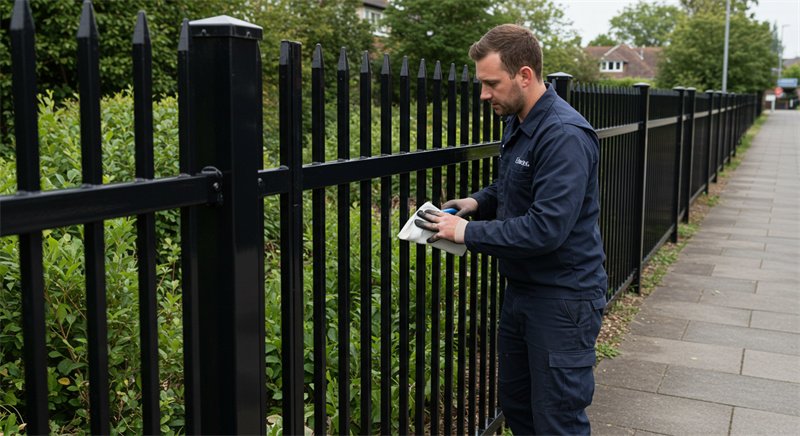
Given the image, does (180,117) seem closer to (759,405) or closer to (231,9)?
(759,405)

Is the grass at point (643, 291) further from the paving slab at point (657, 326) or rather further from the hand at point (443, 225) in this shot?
the hand at point (443, 225)

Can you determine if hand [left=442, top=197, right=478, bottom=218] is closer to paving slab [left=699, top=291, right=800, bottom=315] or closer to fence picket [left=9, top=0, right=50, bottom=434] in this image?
fence picket [left=9, top=0, right=50, bottom=434]

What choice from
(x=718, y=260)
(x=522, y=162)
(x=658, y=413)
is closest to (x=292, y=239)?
(x=522, y=162)

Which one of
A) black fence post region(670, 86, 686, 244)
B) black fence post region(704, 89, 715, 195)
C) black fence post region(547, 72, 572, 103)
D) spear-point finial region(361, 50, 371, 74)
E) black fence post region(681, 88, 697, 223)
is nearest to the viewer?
spear-point finial region(361, 50, 371, 74)

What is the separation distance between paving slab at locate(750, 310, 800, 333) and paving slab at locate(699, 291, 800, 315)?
5.0 inches

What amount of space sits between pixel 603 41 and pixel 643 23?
12.1m

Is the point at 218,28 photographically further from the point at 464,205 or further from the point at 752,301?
the point at 752,301

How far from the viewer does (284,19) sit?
69.5ft

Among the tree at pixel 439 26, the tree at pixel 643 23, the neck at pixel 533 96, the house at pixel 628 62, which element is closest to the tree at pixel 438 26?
the tree at pixel 439 26

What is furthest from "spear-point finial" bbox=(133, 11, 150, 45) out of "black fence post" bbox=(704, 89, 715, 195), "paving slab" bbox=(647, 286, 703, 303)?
"black fence post" bbox=(704, 89, 715, 195)

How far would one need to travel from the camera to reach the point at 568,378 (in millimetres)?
2719

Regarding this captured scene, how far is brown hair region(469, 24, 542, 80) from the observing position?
2.54 metres

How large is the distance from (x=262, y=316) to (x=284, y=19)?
20.2 m

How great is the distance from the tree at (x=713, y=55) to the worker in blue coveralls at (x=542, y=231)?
4497cm
